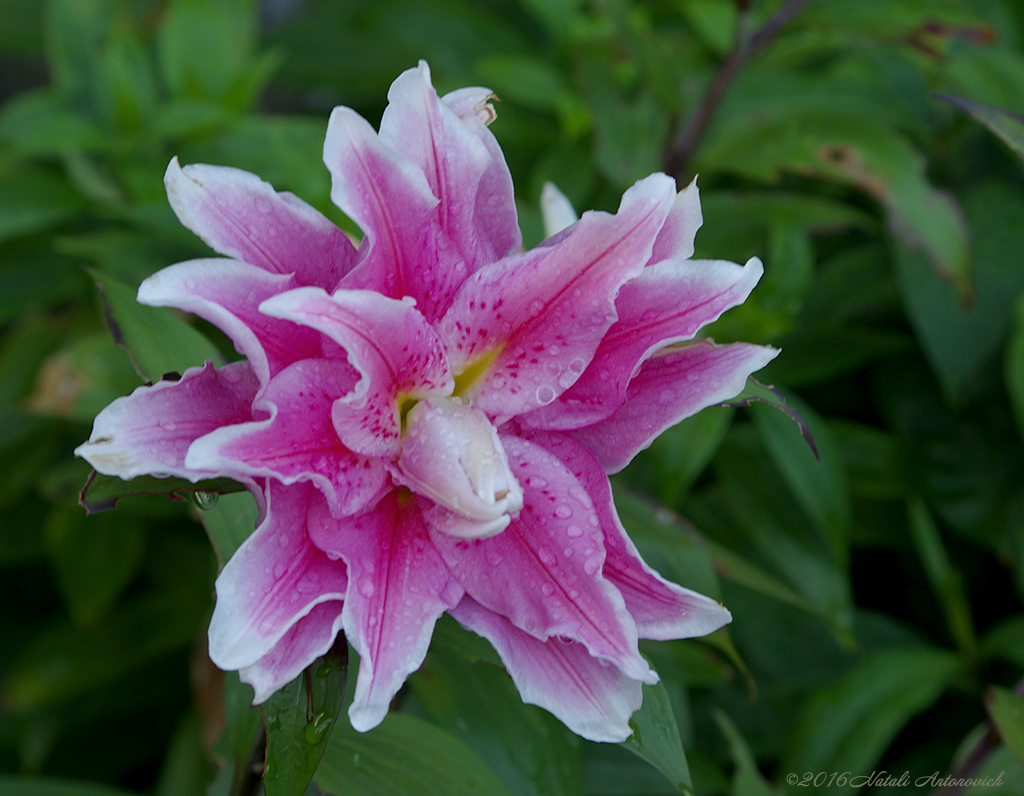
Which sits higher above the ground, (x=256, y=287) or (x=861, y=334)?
(x=256, y=287)

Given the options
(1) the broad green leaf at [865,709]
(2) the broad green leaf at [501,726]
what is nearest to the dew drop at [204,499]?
(2) the broad green leaf at [501,726]

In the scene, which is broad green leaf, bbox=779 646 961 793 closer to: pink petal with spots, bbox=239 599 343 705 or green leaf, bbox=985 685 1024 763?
green leaf, bbox=985 685 1024 763

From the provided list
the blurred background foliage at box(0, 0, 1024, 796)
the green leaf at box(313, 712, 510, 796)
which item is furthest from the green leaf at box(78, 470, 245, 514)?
the blurred background foliage at box(0, 0, 1024, 796)

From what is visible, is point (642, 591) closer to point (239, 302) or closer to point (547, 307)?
point (547, 307)

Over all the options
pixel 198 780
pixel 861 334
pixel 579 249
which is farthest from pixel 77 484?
pixel 861 334

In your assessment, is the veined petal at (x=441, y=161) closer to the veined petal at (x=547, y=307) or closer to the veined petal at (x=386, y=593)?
the veined petal at (x=547, y=307)

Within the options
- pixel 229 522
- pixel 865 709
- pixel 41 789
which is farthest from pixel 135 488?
pixel 865 709

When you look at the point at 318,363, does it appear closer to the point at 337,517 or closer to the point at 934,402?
the point at 337,517

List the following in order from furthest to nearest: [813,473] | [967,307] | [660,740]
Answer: [967,307] < [813,473] < [660,740]
